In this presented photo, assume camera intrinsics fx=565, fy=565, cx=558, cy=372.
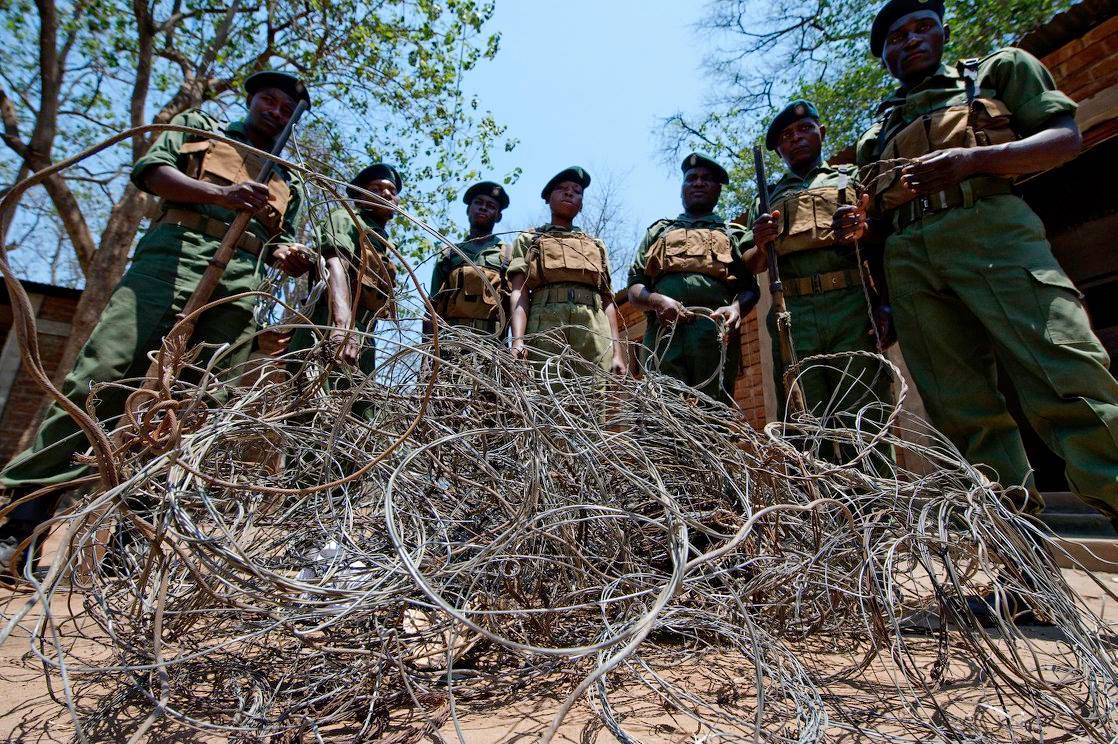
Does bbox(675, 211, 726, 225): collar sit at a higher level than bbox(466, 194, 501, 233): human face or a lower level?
lower

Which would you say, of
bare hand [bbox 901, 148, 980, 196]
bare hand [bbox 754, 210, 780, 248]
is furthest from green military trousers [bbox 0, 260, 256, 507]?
bare hand [bbox 901, 148, 980, 196]

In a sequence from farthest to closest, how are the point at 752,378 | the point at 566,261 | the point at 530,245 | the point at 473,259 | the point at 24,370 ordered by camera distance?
the point at 24,370 < the point at 752,378 < the point at 473,259 < the point at 530,245 < the point at 566,261

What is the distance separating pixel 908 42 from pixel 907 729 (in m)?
2.39

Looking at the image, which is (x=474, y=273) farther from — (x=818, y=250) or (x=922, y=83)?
(x=922, y=83)

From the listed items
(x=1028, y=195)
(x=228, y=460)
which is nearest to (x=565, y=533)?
(x=228, y=460)

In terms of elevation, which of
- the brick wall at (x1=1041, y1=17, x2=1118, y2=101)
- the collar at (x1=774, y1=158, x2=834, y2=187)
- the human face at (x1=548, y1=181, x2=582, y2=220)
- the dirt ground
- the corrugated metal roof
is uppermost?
the corrugated metal roof

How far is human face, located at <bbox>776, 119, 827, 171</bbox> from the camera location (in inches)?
109

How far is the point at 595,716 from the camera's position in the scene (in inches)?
41.7

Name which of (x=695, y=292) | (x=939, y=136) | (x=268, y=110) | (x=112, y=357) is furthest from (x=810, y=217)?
(x=112, y=357)

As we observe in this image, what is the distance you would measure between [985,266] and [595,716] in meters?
1.83

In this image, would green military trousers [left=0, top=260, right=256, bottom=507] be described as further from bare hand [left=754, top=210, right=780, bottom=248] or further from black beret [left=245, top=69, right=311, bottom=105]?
bare hand [left=754, top=210, right=780, bottom=248]

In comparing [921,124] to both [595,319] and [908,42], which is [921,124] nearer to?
[908,42]

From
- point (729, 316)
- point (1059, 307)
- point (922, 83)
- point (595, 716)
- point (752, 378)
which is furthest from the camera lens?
point (752, 378)

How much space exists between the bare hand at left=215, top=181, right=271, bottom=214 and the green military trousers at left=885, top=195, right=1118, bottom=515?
2311 mm
